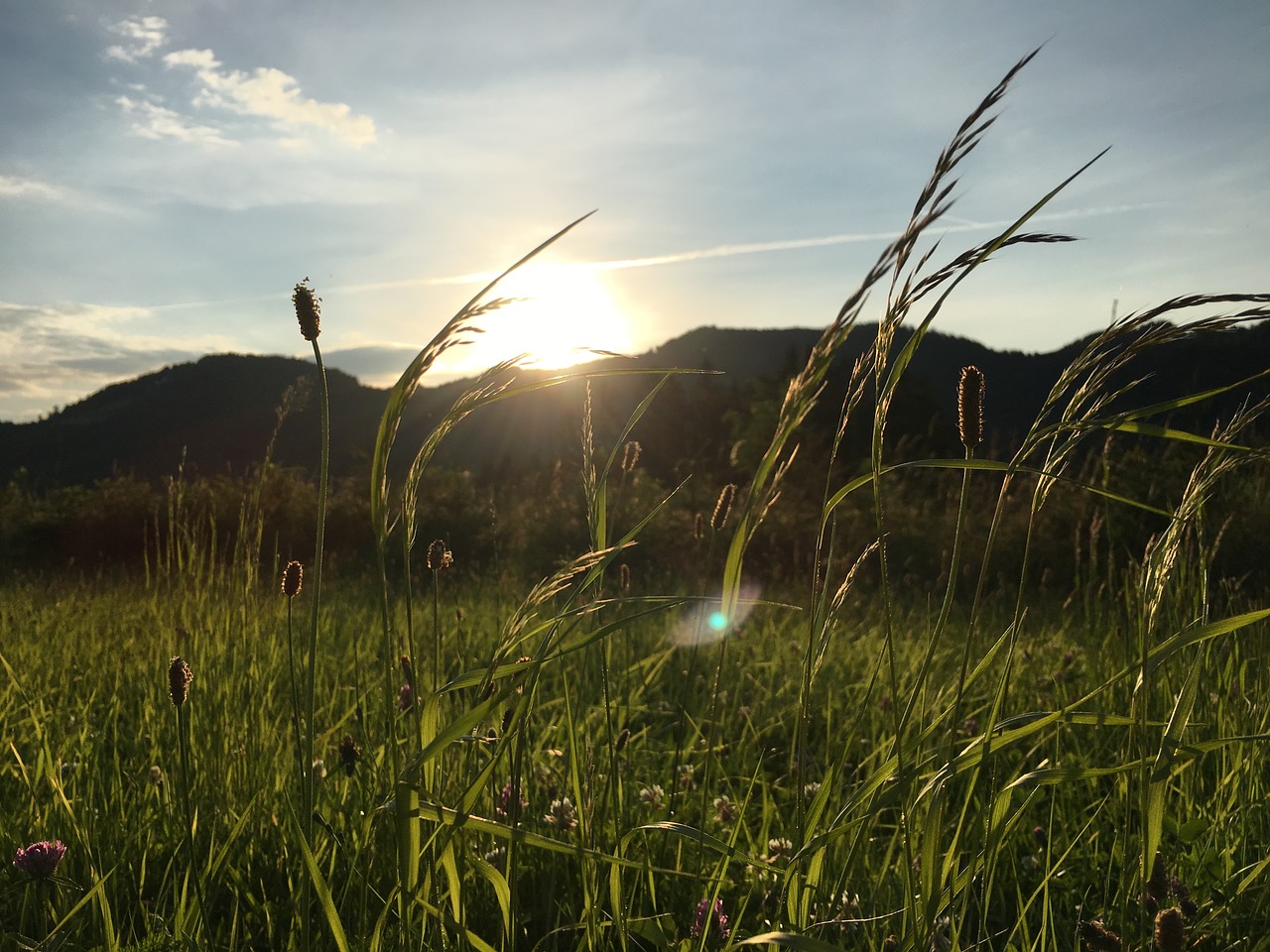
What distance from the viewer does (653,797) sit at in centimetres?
215

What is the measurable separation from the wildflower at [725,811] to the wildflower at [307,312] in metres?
1.60

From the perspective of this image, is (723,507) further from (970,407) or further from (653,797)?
(653,797)

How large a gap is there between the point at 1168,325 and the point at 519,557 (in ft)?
28.6

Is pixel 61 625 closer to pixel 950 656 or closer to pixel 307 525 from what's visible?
pixel 950 656

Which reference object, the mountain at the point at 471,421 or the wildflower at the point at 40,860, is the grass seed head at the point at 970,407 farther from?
the mountain at the point at 471,421

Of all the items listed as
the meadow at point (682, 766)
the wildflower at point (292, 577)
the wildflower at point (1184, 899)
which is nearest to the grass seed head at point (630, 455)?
the meadow at point (682, 766)

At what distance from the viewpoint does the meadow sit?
3.05 ft

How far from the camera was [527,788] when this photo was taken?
2064 mm

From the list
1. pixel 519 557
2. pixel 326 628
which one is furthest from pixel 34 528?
pixel 326 628

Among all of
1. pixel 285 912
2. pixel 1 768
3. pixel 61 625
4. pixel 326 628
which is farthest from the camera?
pixel 61 625

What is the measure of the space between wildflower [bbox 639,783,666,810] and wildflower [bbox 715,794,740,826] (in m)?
0.14

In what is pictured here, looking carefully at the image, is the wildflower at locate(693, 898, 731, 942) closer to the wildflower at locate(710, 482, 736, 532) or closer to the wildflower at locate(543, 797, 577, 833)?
the wildflower at locate(543, 797, 577, 833)

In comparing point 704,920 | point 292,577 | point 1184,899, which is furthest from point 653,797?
point 292,577

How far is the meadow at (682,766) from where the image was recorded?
3.05 feet
